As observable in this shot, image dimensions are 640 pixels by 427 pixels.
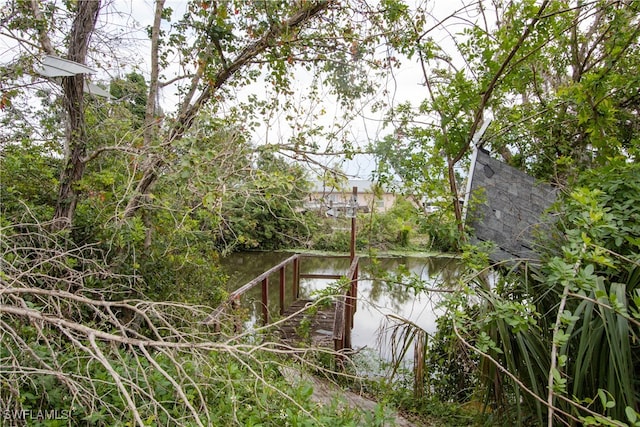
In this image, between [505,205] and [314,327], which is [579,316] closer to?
[505,205]

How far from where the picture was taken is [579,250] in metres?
1.47

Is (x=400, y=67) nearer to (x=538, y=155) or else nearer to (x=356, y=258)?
(x=538, y=155)

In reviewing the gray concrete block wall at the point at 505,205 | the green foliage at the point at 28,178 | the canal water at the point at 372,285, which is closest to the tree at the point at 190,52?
the green foliage at the point at 28,178

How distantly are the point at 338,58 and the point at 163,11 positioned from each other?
5.00ft

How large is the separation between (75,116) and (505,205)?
3.25 m

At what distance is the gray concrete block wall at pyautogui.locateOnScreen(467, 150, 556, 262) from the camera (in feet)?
8.15

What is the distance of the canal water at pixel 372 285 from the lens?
8.03 feet

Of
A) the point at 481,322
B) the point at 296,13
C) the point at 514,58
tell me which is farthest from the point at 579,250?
the point at 296,13

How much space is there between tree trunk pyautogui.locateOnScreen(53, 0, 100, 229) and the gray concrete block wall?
2.82 meters

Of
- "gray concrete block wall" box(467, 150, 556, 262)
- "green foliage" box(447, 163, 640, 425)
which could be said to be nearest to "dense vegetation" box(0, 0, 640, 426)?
"green foliage" box(447, 163, 640, 425)

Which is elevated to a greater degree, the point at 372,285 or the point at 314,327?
the point at 372,285

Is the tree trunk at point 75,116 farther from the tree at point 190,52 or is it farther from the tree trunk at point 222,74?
the tree trunk at point 222,74

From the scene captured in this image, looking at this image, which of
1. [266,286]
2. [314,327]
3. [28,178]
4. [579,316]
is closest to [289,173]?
[266,286]

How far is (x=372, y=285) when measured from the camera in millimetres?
7176
